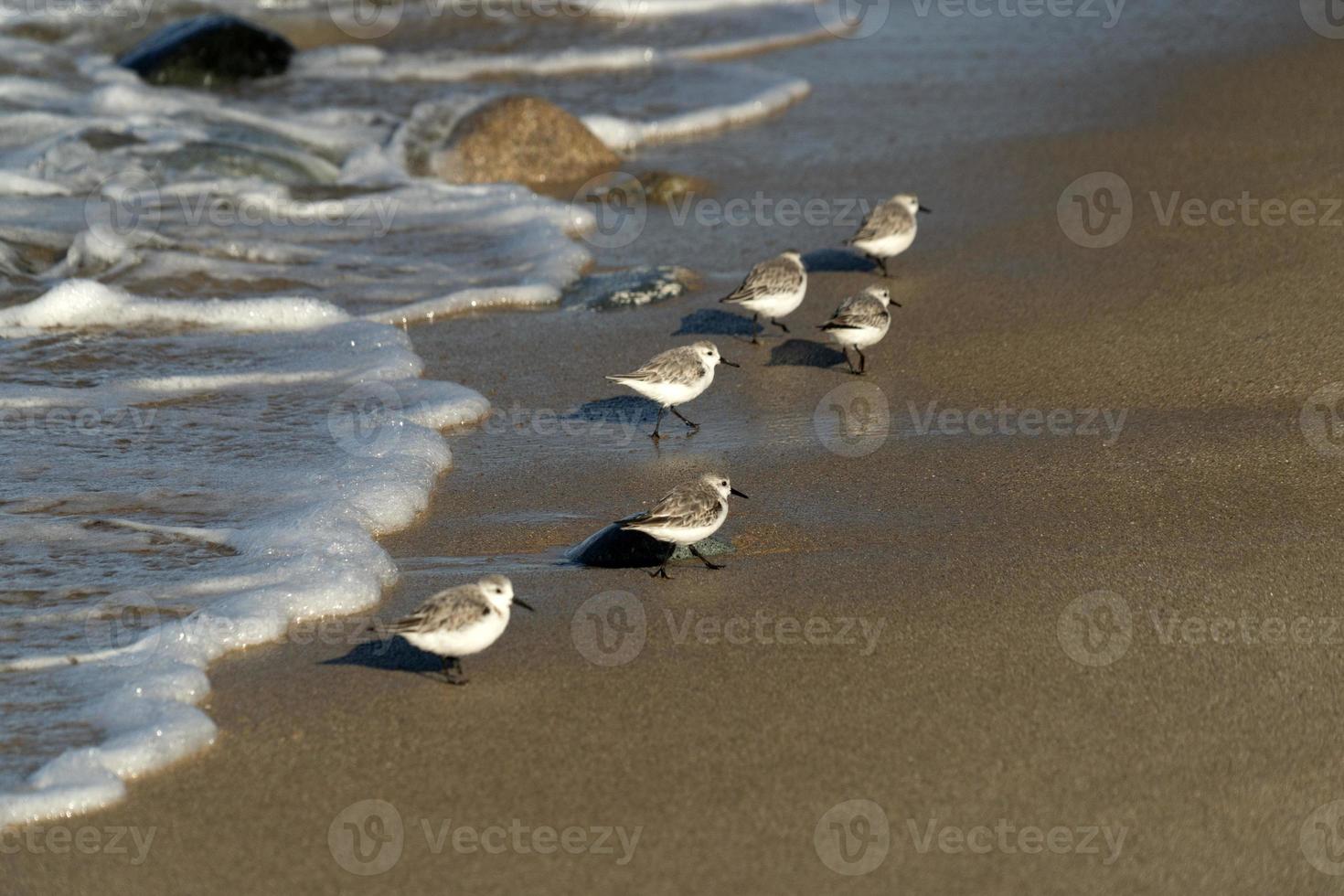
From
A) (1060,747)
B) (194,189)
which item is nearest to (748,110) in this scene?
(194,189)

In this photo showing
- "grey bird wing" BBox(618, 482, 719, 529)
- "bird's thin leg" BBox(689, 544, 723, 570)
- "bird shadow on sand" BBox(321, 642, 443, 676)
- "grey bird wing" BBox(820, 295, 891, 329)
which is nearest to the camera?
"bird shadow on sand" BBox(321, 642, 443, 676)

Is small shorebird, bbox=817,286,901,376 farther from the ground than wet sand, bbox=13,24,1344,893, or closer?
farther from the ground

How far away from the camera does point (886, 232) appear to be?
9.73 meters

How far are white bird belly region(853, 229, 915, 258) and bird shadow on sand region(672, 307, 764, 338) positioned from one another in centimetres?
86

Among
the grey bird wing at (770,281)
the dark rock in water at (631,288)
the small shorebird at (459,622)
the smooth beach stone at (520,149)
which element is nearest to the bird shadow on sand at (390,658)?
the small shorebird at (459,622)

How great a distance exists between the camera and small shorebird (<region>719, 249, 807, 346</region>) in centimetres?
887

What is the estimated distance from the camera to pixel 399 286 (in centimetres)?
1051

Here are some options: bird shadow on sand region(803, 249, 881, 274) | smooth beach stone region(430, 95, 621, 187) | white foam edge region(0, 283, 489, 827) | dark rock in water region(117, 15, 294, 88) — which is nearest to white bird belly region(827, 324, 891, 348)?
bird shadow on sand region(803, 249, 881, 274)

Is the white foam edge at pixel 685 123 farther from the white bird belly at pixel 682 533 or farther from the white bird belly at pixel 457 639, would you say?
the white bird belly at pixel 457 639

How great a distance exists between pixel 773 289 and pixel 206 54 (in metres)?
10.6

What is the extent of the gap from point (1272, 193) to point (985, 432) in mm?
3814

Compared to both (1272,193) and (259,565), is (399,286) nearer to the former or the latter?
(259,565)

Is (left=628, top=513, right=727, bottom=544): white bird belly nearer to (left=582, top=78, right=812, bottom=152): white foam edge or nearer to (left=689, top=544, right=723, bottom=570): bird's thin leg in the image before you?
(left=689, top=544, right=723, bottom=570): bird's thin leg

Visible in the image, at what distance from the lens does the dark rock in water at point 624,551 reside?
6.39 metres
